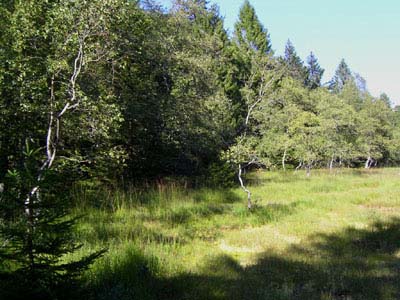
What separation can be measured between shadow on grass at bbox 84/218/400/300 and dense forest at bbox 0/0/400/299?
123cm

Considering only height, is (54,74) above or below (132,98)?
below

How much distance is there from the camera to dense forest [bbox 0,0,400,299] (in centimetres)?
299

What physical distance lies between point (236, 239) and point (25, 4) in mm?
6734

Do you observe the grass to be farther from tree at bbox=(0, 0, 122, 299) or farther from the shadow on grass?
tree at bbox=(0, 0, 122, 299)

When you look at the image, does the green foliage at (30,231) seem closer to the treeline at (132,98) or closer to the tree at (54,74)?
the tree at (54,74)

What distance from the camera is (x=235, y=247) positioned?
688 centimetres

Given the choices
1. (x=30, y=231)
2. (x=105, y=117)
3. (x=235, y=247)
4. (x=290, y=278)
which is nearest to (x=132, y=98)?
(x=105, y=117)

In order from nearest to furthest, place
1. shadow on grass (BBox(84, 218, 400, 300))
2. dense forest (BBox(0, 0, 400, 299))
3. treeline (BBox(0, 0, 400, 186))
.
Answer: dense forest (BBox(0, 0, 400, 299)), shadow on grass (BBox(84, 218, 400, 300)), treeline (BBox(0, 0, 400, 186))

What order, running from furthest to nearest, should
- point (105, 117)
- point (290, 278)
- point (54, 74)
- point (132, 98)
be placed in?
point (132, 98), point (105, 117), point (54, 74), point (290, 278)

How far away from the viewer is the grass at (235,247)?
14.9 feet

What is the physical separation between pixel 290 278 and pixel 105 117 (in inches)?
207

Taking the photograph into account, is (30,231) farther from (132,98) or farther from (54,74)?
(132,98)

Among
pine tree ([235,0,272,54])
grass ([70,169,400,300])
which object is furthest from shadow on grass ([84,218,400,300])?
pine tree ([235,0,272,54])

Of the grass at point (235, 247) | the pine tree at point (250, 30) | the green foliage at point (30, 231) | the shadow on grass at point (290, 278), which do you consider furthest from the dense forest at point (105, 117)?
the pine tree at point (250, 30)
